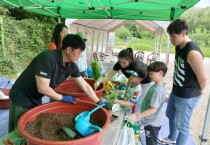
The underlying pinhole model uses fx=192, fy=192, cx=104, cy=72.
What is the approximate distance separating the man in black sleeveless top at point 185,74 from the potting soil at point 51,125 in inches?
38.5

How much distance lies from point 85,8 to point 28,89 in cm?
200

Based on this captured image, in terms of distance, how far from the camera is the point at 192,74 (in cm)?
160

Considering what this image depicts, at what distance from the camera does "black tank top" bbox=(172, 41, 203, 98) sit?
5.20 feet

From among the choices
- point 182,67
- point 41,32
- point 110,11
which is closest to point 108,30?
point 41,32

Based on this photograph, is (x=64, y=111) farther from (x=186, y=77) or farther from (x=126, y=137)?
(x=186, y=77)

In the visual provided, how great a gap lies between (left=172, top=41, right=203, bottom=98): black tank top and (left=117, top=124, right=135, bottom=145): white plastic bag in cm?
63

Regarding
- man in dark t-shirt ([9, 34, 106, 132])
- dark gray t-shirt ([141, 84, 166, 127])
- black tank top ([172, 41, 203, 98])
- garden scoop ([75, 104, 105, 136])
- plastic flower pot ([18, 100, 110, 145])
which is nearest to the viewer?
plastic flower pot ([18, 100, 110, 145])

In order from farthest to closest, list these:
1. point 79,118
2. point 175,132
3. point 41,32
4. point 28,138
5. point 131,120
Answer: point 41,32 < point 175,132 < point 131,120 < point 79,118 < point 28,138

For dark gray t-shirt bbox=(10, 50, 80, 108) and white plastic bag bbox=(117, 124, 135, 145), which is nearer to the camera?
dark gray t-shirt bbox=(10, 50, 80, 108)

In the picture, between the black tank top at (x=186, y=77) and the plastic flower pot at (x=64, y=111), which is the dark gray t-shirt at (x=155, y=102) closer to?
the black tank top at (x=186, y=77)

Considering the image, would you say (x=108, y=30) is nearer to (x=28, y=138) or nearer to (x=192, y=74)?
(x=192, y=74)

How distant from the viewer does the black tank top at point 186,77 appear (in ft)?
5.20

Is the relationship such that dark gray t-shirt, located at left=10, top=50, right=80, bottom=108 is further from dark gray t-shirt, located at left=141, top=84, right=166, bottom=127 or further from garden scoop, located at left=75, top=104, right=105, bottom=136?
dark gray t-shirt, located at left=141, top=84, right=166, bottom=127

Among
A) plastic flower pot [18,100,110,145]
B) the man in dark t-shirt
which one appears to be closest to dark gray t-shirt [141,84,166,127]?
the man in dark t-shirt
